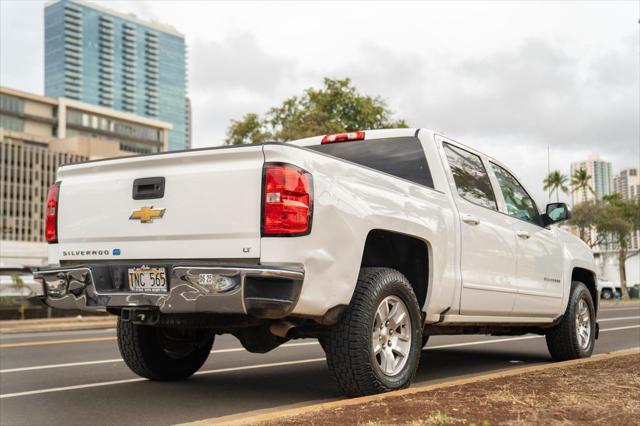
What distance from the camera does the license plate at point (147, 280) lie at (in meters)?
5.17

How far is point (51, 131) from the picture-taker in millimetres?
140750

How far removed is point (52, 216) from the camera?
19.9ft

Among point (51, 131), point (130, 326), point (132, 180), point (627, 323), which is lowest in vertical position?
point (627, 323)

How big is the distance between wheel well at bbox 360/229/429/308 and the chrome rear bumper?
1103mm

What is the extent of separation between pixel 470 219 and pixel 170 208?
8.51 ft

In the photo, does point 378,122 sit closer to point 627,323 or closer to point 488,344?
point 627,323

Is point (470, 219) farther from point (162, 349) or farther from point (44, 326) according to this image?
point (44, 326)

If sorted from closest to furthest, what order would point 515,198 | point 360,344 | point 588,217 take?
point 360,344 → point 515,198 → point 588,217

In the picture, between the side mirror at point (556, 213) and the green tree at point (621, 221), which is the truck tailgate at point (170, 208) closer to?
the side mirror at point (556, 213)

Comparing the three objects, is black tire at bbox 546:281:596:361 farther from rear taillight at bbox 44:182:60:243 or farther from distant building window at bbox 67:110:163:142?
distant building window at bbox 67:110:163:142

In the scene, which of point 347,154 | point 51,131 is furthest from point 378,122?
point 51,131

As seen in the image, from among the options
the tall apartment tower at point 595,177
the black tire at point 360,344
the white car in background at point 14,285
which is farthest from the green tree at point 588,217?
the black tire at point 360,344

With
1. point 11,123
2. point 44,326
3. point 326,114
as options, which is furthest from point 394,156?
point 11,123

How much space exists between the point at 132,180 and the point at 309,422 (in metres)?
2.29
